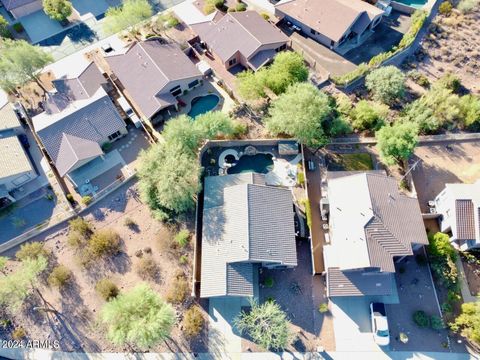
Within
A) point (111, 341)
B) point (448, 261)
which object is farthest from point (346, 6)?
point (111, 341)

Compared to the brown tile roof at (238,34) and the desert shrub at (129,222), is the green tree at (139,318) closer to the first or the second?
the desert shrub at (129,222)

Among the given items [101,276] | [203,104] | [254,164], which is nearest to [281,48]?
[203,104]

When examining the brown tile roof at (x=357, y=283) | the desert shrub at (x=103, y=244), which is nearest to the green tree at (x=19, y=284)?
the desert shrub at (x=103, y=244)

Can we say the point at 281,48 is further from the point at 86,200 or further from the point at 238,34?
the point at 86,200

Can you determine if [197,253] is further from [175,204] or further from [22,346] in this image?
[22,346]

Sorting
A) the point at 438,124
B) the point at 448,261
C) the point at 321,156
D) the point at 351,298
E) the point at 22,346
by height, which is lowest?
the point at 22,346
